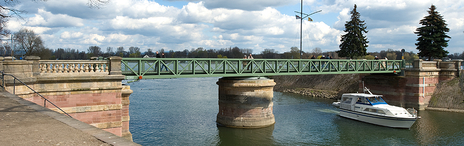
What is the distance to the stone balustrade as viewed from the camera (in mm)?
14245

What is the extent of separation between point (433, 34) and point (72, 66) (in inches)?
1608

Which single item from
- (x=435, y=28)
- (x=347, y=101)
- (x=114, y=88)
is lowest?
(x=347, y=101)

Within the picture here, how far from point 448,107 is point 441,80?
3.81 m

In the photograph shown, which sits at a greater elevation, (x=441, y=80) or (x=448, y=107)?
(x=441, y=80)

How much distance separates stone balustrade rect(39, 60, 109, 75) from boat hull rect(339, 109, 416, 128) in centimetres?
1966

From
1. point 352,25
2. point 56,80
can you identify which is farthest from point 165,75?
point 352,25

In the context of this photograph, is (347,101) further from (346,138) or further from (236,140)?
(236,140)

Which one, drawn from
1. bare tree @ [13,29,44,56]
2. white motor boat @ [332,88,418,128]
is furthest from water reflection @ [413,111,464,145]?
bare tree @ [13,29,44,56]

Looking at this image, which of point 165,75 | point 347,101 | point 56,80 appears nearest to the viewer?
point 56,80

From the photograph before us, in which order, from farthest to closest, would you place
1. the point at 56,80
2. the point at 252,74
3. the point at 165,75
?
1. the point at 252,74
2. the point at 165,75
3. the point at 56,80

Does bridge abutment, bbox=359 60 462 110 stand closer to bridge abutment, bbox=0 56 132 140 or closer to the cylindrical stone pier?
the cylindrical stone pier

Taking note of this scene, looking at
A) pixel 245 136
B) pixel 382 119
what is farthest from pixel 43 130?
pixel 382 119

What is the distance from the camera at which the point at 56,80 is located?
46.8 ft

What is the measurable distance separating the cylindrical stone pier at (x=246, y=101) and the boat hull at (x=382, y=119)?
832cm
